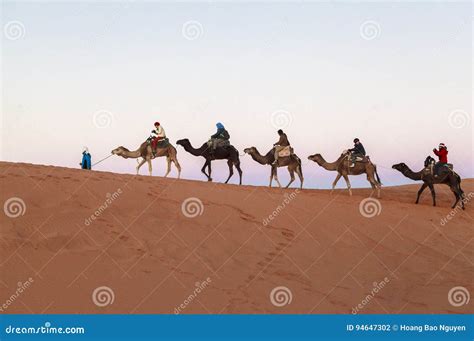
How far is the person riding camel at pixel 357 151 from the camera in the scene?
82.9ft

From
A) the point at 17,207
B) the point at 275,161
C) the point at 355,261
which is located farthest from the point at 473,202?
the point at 17,207

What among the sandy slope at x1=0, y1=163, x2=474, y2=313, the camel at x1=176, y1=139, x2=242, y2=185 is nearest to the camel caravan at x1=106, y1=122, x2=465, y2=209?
the camel at x1=176, y1=139, x2=242, y2=185

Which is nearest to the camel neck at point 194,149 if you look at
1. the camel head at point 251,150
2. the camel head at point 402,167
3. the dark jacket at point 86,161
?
the camel head at point 251,150

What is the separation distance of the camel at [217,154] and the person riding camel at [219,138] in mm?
200

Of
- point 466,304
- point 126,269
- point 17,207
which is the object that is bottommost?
point 466,304

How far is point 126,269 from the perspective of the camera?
15.2m

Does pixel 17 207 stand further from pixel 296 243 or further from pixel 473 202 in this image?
pixel 473 202

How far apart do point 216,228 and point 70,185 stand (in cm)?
409

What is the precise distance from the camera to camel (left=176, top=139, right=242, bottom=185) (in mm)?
26406

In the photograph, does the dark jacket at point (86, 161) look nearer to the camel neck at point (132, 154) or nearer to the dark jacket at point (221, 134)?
the camel neck at point (132, 154)

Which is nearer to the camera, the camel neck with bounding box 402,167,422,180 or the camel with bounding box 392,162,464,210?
the camel with bounding box 392,162,464,210

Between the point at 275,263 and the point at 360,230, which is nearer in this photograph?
the point at 275,263

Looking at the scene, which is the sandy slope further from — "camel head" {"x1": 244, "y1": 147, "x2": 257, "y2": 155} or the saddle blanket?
"camel head" {"x1": 244, "y1": 147, "x2": 257, "y2": 155}

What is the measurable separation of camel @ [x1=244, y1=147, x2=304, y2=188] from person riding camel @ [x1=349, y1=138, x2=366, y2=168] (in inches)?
80.6
